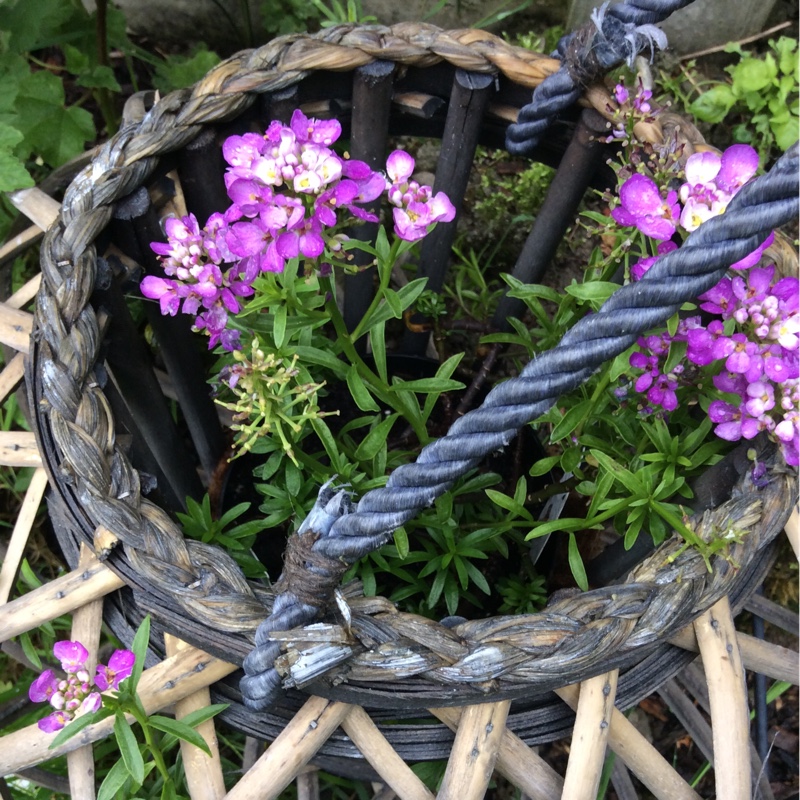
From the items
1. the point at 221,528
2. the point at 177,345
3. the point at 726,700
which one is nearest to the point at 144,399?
the point at 177,345

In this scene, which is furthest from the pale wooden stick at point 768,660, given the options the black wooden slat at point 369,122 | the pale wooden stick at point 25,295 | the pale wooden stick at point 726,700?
the pale wooden stick at point 25,295

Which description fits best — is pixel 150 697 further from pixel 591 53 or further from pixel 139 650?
pixel 591 53

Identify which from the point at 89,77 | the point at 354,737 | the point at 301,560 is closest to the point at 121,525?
the point at 301,560

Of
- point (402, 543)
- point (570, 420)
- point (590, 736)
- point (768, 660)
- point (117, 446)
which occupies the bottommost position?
point (768, 660)

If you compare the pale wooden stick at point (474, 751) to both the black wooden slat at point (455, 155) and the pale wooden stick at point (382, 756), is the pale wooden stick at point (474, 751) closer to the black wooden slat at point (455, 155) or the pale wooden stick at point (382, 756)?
the pale wooden stick at point (382, 756)

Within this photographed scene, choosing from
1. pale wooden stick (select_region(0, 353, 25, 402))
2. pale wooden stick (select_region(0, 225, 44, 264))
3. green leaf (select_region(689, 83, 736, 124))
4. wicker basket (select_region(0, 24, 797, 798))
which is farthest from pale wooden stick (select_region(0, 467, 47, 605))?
green leaf (select_region(689, 83, 736, 124))

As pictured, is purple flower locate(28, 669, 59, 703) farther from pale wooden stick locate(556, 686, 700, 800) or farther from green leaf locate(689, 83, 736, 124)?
green leaf locate(689, 83, 736, 124)
